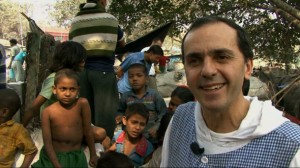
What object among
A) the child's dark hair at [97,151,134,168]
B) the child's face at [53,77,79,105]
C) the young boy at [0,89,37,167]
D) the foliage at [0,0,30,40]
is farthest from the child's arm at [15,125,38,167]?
the foliage at [0,0,30,40]

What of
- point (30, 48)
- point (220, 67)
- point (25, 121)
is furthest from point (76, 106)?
point (30, 48)

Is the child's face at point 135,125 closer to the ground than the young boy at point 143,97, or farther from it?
closer to the ground

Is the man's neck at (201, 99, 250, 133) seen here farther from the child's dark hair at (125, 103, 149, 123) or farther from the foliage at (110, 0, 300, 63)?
the foliage at (110, 0, 300, 63)

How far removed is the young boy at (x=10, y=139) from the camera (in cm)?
271

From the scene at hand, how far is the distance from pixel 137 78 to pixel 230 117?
8.25 ft

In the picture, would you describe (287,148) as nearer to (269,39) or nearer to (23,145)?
(23,145)

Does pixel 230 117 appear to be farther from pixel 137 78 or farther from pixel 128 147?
pixel 137 78

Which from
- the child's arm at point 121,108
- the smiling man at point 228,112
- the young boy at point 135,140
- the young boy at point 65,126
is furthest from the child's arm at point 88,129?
the smiling man at point 228,112

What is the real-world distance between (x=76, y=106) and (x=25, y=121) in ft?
1.37

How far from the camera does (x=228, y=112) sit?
1.35m

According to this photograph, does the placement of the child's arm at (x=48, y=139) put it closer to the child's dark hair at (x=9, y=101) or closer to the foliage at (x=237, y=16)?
the child's dark hair at (x=9, y=101)

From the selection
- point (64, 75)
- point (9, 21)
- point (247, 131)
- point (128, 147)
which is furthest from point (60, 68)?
point (9, 21)

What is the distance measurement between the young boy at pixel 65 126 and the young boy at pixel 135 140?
0.33 metres

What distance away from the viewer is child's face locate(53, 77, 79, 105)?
2.81 meters
